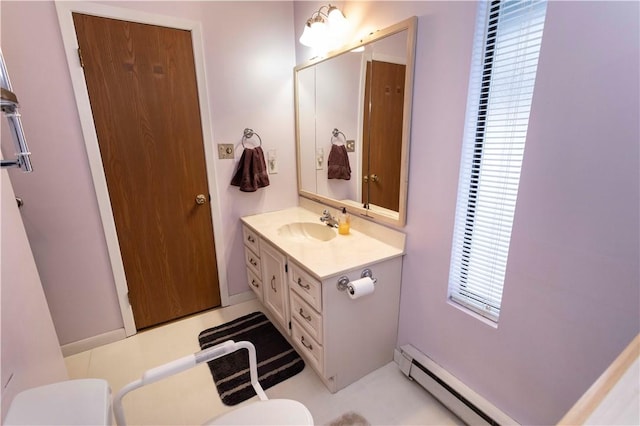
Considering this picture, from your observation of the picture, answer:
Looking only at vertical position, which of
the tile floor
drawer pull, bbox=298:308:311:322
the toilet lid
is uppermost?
the toilet lid

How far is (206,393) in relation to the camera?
5.19 feet

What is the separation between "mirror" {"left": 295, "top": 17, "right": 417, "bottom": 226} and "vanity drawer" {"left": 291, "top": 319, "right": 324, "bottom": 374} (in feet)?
2.52

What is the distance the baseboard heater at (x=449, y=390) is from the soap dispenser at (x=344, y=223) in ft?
2.48

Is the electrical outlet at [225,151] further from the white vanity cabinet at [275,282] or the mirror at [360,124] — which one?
the white vanity cabinet at [275,282]

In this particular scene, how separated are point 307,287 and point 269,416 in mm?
609

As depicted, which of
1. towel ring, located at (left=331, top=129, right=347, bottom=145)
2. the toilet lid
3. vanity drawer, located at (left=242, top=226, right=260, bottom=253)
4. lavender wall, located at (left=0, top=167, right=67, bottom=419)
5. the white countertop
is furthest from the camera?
vanity drawer, located at (left=242, top=226, right=260, bottom=253)

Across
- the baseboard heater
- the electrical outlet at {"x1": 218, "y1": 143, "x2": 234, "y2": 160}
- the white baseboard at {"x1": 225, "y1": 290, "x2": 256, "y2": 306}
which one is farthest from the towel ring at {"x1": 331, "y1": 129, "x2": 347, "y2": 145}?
the white baseboard at {"x1": 225, "y1": 290, "x2": 256, "y2": 306}

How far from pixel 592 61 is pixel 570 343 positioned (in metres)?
0.93

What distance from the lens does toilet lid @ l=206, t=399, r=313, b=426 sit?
3.05ft

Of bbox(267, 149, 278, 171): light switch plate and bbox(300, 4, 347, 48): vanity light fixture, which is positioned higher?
bbox(300, 4, 347, 48): vanity light fixture

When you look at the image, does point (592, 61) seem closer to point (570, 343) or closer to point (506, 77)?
point (506, 77)

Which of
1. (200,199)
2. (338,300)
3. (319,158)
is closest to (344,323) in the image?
(338,300)

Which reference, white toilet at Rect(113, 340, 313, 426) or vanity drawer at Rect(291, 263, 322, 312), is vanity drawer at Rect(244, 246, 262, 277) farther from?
white toilet at Rect(113, 340, 313, 426)

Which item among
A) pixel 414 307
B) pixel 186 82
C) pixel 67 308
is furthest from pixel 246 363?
pixel 186 82
